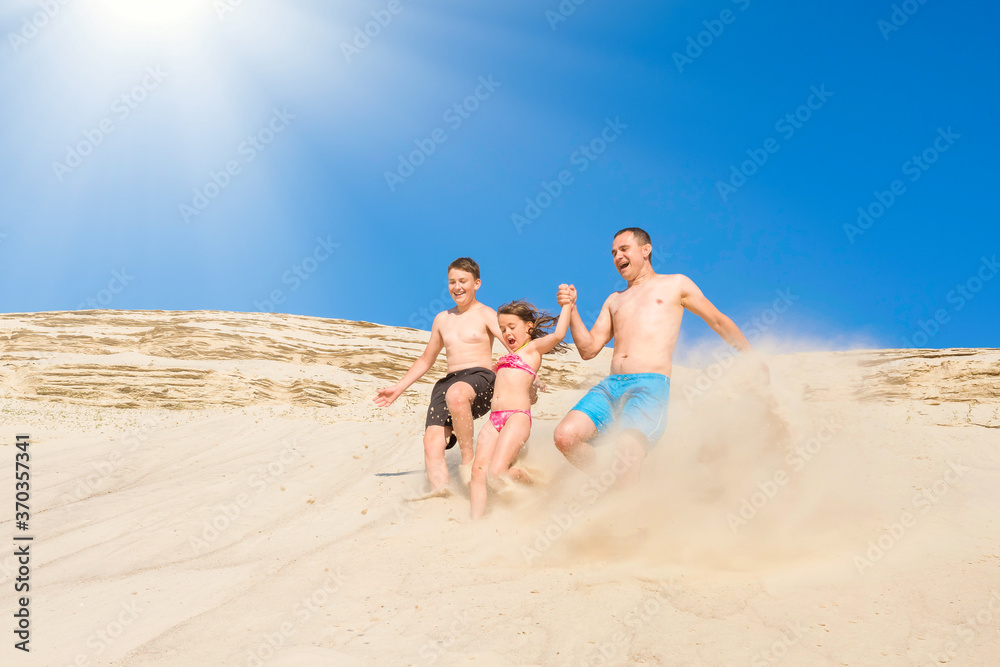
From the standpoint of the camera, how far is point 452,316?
207 inches

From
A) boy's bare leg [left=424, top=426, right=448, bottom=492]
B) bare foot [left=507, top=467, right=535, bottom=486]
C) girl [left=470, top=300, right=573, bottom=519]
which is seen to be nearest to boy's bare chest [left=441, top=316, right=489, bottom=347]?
girl [left=470, top=300, right=573, bottom=519]

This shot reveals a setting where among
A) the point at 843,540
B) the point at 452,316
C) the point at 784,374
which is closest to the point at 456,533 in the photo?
the point at 452,316

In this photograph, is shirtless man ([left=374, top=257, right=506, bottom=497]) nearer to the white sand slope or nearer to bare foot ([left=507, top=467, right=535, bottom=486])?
the white sand slope

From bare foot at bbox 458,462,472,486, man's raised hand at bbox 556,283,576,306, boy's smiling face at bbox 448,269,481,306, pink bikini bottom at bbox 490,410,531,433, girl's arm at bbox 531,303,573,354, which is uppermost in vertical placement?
boy's smiling face at bbox 448,269,481,306

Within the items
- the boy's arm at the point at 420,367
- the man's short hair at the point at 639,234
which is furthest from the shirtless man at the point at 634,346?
the boy's arm at the point at 420,367

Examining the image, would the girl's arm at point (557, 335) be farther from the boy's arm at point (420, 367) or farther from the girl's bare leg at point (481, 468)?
the boy's arm at point (420, 367)

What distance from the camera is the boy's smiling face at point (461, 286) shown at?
16.9 ft

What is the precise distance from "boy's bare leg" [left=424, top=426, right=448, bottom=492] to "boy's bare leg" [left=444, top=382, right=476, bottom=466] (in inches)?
4.9

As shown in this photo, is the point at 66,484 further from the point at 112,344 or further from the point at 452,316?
Answer: the point at 112,344

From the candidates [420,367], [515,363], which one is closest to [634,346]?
[515,363]

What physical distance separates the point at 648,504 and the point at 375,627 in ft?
5.98

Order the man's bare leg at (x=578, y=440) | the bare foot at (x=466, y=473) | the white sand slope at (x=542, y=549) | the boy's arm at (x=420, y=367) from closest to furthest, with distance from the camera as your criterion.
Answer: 1. the white sand slope at (x=542, y=549)
2. the man's bare leg at (x=578, y=440)
3. the bare foot at (x=466, y=473)
4. the boy's arm at (x=420, y=367)

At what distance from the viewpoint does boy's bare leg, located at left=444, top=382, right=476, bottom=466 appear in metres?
4.75

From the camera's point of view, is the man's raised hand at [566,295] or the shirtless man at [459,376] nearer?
the man's raised hand at [566,295]
